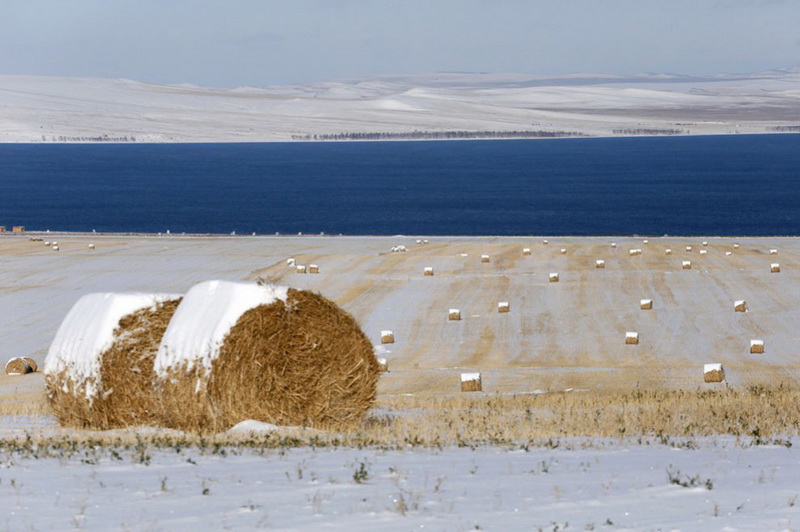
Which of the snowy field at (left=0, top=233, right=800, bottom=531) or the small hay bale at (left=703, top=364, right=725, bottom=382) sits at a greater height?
the snowy field at (left=0, top=233, right=800, bottom=531)

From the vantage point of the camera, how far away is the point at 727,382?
1085 inches

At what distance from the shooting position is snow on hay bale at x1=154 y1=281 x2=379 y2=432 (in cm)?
1609

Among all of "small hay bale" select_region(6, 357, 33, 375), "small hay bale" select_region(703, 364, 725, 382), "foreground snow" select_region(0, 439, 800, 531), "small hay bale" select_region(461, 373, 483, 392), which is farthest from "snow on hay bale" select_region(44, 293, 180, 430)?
"small hay bale" select_region(703, 364, 725, 382)

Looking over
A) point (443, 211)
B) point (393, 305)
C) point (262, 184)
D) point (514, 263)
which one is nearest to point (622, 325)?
point (393, 305)

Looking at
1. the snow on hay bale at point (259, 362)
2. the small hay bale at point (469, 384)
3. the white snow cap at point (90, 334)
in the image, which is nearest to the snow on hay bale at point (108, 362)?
the white snow cap at point (90, 334)

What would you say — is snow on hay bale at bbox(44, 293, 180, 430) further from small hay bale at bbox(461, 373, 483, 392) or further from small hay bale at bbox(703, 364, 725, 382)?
small hay bale at bbox(703, 364, 725, 382)

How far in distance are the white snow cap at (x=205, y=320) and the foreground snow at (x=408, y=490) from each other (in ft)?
8.38

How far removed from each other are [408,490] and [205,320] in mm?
5725

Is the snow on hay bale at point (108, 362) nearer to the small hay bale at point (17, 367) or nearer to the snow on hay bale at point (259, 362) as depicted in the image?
the snow on hay bale at point (259, 362)

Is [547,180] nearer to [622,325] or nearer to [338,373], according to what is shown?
[622,325]

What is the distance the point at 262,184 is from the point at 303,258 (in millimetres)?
120145

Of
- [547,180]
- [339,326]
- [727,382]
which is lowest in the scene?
[727,382]

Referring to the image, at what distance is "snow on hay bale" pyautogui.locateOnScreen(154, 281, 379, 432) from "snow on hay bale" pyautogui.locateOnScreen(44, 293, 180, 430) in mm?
688

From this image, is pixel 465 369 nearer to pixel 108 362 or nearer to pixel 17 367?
pixel 17 367
